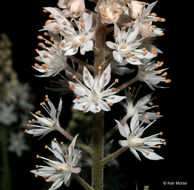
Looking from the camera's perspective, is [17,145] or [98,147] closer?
[98,147]

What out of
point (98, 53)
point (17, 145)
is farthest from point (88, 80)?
point (17, 145)

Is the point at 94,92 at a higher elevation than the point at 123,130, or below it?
higher

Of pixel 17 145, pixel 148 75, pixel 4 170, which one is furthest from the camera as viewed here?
pixel 17 145

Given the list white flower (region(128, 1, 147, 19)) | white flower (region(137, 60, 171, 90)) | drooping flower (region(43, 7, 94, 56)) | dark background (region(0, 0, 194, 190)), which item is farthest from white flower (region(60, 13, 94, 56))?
dark background (region(0, 0, 194, 190))

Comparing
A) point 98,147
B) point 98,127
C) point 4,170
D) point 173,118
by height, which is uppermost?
point 173,118

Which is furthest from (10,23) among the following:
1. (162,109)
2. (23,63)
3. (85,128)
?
(162,109)

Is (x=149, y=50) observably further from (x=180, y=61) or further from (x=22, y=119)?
(x=22, y=119)

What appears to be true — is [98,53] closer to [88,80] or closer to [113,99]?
[88,80]
